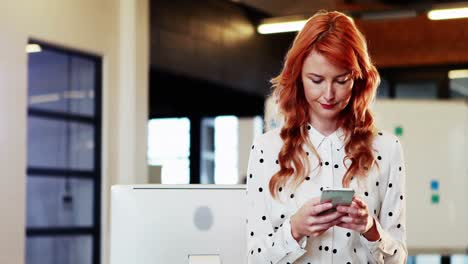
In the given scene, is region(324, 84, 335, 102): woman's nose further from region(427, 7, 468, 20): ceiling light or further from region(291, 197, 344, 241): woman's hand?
region(427, 7, 468, 20): ceiling light

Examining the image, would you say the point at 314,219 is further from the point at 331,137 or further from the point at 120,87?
the point at 120,87

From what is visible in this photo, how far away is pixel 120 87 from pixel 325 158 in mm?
6346

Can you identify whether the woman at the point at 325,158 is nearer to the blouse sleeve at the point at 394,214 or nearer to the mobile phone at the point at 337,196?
the blouse sleeve at the point at 394,214

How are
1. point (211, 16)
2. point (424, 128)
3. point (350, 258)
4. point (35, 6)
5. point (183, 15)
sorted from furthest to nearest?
point (211, 16)
point (183, 15)
point (424, 128)
point (35, 6)
point (350, 258)

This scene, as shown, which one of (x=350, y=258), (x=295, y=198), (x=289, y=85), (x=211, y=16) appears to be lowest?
(x=350, y=258)

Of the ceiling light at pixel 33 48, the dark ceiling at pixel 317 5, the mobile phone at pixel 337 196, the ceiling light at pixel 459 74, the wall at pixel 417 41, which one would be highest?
the dark ceiling at pixel 317 5

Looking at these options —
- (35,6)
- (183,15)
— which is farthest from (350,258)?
(183,15)

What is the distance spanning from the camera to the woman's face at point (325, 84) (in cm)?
158

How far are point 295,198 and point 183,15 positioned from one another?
7.45 metres

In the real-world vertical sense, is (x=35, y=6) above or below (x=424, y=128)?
above

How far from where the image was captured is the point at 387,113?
24.7 ft

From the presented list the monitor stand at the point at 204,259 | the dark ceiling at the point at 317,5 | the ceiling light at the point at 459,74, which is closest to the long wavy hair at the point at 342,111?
the monitor stand at the point at 204,259

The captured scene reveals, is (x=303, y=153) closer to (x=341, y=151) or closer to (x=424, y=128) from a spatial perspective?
(x=341, y=151)

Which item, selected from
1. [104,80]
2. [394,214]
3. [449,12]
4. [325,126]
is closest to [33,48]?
[104,80]
